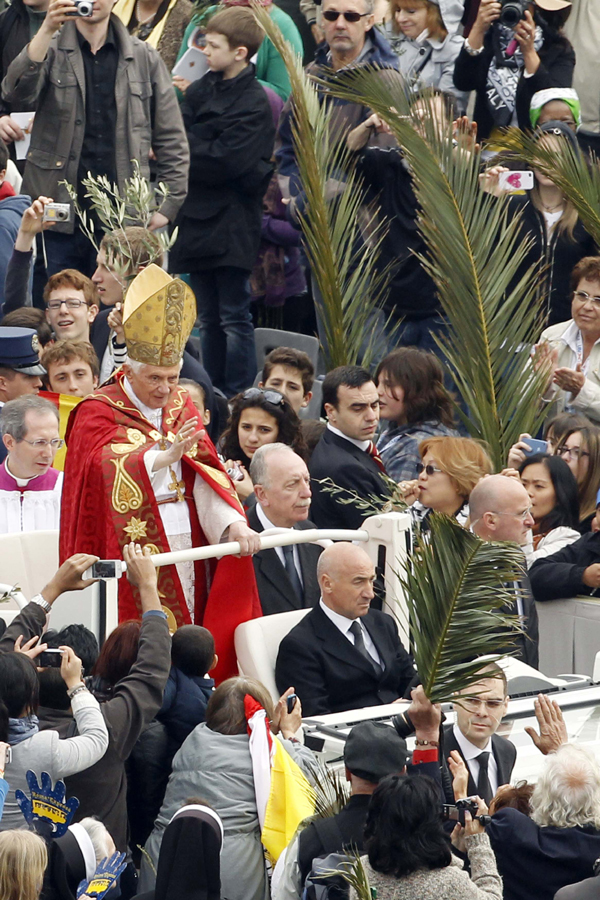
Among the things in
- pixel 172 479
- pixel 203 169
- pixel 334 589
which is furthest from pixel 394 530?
pixel 203 169

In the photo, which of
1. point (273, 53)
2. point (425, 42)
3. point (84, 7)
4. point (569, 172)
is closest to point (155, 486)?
point (569, 172)

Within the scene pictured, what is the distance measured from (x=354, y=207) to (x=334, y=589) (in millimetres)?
3479

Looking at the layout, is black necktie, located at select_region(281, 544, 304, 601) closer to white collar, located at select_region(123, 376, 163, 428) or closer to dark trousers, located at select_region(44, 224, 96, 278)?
white collar, located at select_region(123, 376, 163, 428)

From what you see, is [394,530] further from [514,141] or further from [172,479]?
[514,141]

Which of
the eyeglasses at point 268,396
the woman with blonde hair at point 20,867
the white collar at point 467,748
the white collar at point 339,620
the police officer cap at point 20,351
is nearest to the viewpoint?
the woman with blonde hair at point 20,867

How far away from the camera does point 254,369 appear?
1002 centimetres

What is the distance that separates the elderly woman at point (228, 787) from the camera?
5426 millimetres

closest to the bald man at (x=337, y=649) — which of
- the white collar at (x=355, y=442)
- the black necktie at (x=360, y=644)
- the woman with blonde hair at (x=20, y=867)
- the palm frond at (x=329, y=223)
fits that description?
the black necktie at (x=360, y=644)

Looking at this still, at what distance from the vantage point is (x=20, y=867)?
4.25 metres

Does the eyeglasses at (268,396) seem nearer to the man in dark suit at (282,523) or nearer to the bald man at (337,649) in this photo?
the man in dark suit at (282,523)

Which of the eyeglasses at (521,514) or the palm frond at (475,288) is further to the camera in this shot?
the palm frond at (475,288)

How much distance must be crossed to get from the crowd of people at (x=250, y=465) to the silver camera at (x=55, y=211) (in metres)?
0.02

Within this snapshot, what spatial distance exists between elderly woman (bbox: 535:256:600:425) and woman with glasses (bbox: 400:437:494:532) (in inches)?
51.5

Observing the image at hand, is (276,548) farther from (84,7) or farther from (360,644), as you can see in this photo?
(84,7)
